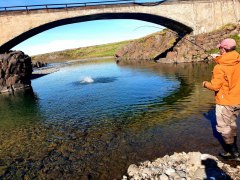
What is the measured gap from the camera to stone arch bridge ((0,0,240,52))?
47.2 metres

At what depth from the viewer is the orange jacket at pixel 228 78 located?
29.6ft

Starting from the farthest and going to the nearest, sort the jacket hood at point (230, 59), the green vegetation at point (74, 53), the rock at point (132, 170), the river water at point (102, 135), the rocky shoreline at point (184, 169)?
the green vegetation at point (74, 53), the river water at point (102, 135), the rock at point (132, 170), the jacket hood at point (230, 59), the rocky shoreline at point (184, 169)

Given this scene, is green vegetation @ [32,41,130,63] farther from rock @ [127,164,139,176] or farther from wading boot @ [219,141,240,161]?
wading boot @ [219,141,240,161]

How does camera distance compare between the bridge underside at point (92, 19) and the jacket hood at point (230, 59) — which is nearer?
the jacket hood at point (230, 59)

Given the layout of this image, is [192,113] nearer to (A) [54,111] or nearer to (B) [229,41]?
(B) [229,41]

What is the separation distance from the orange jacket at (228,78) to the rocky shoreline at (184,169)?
85.3 inches

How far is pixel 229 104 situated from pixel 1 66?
133ft

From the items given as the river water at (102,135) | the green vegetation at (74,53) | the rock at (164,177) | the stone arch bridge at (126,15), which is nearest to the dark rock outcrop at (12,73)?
the stone arch bridge at (126,15)

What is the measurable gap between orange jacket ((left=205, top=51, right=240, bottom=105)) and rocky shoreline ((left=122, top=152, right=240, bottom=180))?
2167 mm

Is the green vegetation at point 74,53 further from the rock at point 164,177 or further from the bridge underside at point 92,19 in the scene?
the rock at point 164,177

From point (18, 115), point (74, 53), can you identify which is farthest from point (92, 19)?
point (74, 53)

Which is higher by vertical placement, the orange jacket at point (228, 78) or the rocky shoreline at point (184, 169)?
the orange jacket at point (228, 78)

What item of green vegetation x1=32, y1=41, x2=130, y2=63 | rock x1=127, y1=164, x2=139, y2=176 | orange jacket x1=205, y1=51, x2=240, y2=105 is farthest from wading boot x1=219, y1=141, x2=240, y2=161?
green vegetation x1=32, y1=41, x2=130, y2=63

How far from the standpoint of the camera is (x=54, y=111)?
22703 mm
